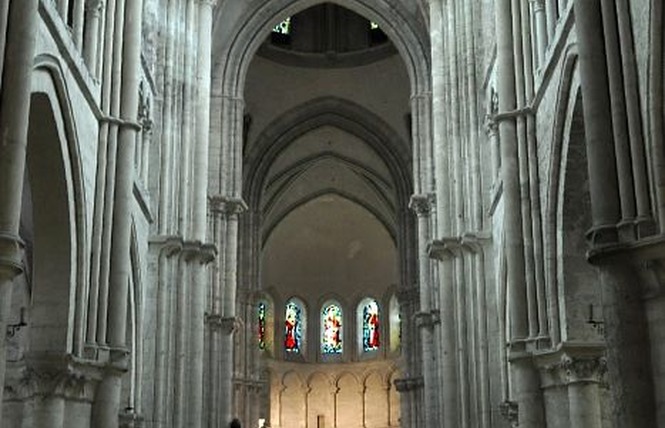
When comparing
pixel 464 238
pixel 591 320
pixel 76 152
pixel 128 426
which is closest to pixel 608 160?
pixel 591 320

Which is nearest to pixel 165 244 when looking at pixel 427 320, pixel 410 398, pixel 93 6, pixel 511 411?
pixel 93 6

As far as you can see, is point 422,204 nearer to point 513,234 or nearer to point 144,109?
point 144,109

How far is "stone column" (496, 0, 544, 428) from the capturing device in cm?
2012

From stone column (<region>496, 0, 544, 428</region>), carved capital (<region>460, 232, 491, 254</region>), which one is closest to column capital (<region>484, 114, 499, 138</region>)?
carved capital (<region>460, 232, 491, 254</region>)

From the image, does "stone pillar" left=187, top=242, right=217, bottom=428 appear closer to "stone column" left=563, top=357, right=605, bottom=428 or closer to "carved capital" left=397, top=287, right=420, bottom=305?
"stone column" left=563, top=357, right=605, bottom=428

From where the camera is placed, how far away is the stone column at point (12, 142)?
13.2 metres

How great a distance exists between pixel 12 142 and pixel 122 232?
6.86m

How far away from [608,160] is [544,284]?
20.5 ft

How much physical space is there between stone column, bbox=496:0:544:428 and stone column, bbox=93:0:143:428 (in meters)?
6.86

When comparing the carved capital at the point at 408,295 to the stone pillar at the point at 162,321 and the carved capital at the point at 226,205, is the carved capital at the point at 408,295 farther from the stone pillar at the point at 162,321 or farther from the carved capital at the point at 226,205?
the stone pillar at the point at 162,321

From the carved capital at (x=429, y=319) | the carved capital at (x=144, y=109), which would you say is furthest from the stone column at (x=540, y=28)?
the carved capital at (x=429, y=319)

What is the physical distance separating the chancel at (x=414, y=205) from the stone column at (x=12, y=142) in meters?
0.03

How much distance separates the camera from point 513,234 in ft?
68.1

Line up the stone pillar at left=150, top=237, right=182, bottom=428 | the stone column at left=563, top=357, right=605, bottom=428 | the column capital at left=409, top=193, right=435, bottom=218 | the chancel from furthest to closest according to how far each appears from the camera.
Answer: the column capital at left=409, top=193, right=435, bottom=218 < the stone pillar at left=150, top=237, right=182, bottom=428 < the stone column at left=563, top=357, right=605, bottom=428 < the chancel
